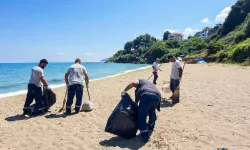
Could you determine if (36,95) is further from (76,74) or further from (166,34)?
(166,34)

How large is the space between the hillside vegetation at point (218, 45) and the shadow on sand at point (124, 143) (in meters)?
27.4

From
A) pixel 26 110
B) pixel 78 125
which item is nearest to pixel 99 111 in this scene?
pixel 78 125

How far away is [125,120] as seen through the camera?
5652mm

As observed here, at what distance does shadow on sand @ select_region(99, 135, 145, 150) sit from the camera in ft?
17.9

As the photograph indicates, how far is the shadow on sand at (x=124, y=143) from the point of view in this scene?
17.9 feet

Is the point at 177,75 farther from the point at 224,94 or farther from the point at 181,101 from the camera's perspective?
the point at 224,94

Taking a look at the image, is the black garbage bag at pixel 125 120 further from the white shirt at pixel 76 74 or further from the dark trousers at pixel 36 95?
the dark trousers at pixel 36 95

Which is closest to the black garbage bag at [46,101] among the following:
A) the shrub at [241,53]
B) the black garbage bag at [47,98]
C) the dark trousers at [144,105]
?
the black garbage bag at [47,98]

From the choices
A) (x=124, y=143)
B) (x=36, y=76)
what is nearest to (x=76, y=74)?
(x=36, y=76)

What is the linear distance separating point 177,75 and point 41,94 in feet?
16.9

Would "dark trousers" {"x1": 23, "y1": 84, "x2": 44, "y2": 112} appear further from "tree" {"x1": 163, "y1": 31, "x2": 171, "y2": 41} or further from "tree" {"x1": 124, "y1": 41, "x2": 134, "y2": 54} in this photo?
"tree" {"x1": 163, "y1": 31, "x2": 171, "y2": 41}

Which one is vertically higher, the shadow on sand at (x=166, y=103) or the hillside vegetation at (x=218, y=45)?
the hillside vegetation at (x=218, y=45)

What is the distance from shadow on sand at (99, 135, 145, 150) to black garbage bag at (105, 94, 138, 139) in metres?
0.15

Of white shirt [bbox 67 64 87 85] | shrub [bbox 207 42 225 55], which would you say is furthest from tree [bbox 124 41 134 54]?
white shirt [bbox 67 64 87 85]
